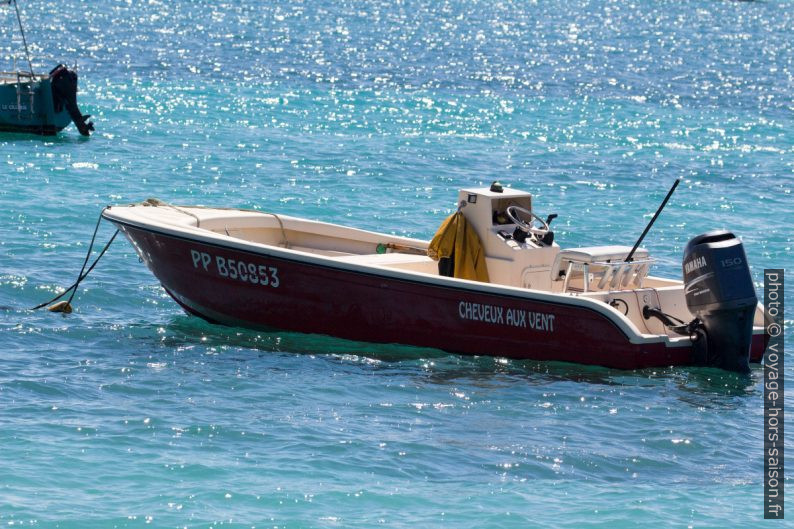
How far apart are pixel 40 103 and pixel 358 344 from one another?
1802 cm

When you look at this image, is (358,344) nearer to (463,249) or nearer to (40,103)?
(463,249)

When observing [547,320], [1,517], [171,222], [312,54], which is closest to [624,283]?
[547,320]

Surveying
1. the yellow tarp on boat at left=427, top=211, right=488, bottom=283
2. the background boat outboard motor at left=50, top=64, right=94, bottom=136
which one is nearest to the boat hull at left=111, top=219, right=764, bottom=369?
the yellow tarp on boat at left=427, top=211, right=488, bottom=283

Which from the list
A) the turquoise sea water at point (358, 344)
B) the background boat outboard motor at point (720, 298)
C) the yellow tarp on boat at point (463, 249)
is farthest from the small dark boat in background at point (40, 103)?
the background boat outboard motor at point (720, 298)

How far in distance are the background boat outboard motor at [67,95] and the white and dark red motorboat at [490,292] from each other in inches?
601

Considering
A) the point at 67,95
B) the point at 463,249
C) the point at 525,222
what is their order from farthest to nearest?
the point at 67,95, the point at 525,222, the point at 463,249

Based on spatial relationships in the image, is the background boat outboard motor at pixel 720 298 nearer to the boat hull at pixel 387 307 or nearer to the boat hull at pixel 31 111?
the boat hull at pixel 387 307

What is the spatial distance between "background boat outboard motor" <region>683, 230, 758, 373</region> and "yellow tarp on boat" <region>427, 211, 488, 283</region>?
229cm

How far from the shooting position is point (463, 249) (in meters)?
14.5

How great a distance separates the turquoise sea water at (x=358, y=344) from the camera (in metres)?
10.3

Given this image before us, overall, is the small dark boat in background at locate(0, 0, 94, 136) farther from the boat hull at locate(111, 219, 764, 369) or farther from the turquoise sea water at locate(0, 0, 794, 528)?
the boat hull at locate(111, 219, 764, 369)

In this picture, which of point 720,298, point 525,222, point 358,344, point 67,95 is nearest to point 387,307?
point 358,344

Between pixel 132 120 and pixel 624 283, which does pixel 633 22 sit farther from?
pixel 624 283

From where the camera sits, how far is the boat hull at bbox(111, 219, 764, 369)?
44.2 feet
